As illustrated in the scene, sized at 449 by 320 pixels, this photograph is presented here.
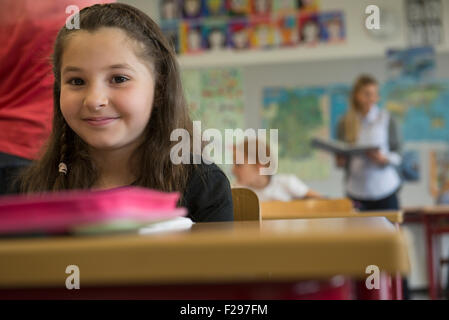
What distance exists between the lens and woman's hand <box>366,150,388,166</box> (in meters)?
4.21

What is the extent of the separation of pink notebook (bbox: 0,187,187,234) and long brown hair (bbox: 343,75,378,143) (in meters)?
4.03

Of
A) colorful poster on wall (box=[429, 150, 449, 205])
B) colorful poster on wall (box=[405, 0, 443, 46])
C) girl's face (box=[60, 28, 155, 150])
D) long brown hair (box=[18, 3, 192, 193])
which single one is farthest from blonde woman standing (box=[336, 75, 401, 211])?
girl's face (box=[60, 28, 155, 150])

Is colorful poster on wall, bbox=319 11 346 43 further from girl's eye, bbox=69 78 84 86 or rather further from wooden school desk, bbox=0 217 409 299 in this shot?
wooden school desk, bbox=0 217 409 299

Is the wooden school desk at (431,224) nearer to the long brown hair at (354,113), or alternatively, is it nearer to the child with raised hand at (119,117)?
the long brown hair at (354,113)

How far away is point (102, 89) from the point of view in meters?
1.12

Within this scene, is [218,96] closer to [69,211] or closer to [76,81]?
[76,81]

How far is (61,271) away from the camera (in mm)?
405

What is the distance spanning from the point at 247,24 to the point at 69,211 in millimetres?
5363

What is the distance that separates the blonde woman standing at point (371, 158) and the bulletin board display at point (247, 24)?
126cm

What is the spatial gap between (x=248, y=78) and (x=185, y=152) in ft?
14.4

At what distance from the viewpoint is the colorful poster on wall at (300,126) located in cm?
552
